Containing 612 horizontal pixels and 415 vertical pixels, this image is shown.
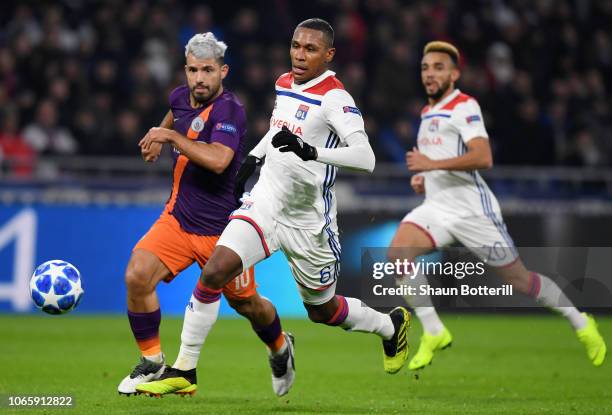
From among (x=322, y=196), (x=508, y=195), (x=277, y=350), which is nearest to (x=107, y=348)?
(x=277, y=350)

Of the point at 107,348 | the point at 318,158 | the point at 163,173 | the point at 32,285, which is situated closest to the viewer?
the point at 318,158

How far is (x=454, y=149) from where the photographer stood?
9.23 meters

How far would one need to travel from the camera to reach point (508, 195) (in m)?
15.4

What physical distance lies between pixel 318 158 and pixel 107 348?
4.78 meters

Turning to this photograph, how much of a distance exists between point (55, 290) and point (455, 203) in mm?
3693

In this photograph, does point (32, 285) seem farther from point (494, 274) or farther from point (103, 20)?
point (103, 20)

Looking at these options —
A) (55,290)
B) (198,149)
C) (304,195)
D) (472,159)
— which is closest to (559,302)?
(472,159)

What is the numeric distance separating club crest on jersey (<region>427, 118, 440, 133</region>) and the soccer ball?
3439mm

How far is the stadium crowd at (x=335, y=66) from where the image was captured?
1530 centimetres

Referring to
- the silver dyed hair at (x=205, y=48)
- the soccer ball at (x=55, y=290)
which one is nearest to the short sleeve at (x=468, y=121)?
the silver dyed hair at (x=205, y=48)

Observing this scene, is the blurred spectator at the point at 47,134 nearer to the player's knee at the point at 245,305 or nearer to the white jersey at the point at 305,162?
the player's knee at the point at 245,305

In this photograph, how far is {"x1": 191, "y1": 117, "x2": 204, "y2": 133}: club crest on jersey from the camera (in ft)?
24.4

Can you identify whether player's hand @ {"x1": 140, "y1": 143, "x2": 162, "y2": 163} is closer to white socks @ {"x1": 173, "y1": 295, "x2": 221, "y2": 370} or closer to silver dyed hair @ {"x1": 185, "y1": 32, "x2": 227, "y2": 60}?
silver dyed hair @ {"x1": 185, "y1": 32, "x2": 227, "y2": 60}

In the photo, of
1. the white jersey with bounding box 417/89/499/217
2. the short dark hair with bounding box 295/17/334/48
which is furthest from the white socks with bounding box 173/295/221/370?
the white jersey with bounding box 417/89/499/217
